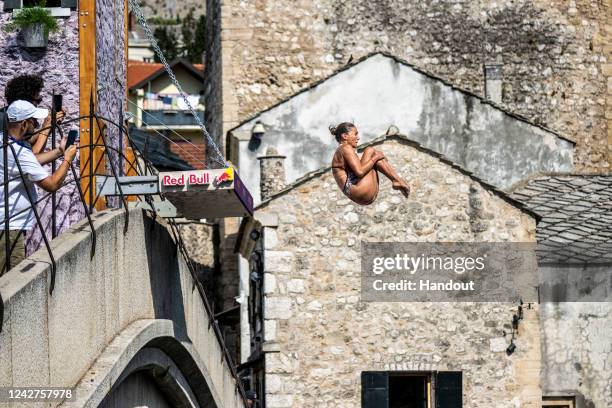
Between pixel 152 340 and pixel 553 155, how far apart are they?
64.0ft

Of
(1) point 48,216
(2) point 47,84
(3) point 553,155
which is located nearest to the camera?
(1) point 48,216

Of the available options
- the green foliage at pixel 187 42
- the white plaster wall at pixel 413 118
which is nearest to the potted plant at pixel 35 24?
the white plaster wall at pixel 413 118

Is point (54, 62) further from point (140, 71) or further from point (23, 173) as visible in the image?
point (140, 71)

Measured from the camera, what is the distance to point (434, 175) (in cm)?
2755

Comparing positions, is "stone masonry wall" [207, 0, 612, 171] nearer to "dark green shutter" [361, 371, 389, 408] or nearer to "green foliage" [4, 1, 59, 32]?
"dark green shutter" [361, 371, 389, 408]

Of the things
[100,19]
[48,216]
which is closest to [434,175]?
[100,19]

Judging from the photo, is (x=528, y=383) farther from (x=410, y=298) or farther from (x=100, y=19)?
(x=100, y=19)

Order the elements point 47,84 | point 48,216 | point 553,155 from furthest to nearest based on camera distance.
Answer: point 553,155 → point 47,84 → point 48,216

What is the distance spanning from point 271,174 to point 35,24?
14073mm

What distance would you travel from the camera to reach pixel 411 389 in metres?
27.4

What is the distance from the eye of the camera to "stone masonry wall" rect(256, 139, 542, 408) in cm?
2686

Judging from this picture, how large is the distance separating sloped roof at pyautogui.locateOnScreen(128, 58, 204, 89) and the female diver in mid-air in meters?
55.6

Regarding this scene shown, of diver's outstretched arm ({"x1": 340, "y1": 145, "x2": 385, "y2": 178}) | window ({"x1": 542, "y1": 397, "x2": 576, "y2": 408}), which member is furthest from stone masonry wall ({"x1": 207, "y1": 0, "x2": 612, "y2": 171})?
diver's outstretched arm ({"x1": 340, "y1": 145, "x2": 385, "y2": 178})

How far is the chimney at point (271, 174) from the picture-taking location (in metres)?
30.0
